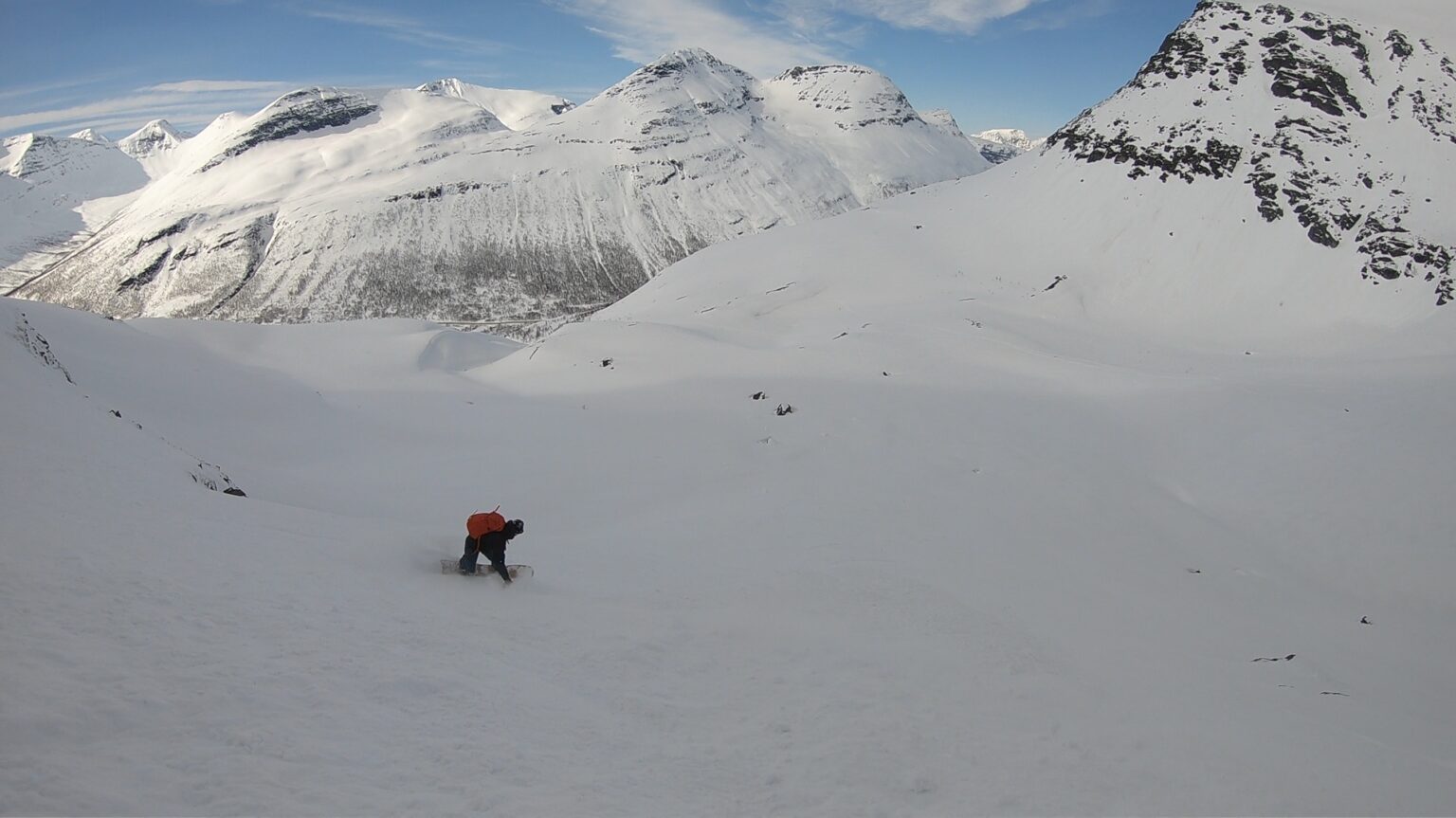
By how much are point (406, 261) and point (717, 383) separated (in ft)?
571

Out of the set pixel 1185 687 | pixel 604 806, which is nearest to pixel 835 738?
pixel 604 806

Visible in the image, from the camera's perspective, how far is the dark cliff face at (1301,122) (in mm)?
52469

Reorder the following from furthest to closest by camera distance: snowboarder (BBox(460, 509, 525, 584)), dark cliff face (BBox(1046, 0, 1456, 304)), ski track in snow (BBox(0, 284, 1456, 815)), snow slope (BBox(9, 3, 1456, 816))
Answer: dark cliff face (BBox(1046, 0, 1456, 304)) < snowboarder (BBox(460, 509, 525, 584)) < snow slope (BBox(9, 3, 1456, 816)) < ski track in snow (BBox(0, 284, 1456, 815))

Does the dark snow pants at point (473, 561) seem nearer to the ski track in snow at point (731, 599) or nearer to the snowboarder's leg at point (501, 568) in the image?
the snowboarder's leg at point (501, 568)

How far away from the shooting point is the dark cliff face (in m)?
52.5

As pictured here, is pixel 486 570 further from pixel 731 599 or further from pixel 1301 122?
pixel 1301 122

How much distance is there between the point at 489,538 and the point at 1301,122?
7788cm

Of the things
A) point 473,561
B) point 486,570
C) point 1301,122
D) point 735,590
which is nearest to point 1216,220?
point 1301,122

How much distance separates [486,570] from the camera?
43.8 ft

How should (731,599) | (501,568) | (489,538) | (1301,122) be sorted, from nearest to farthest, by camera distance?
(489,538) → (501,568) → (731,599) → (1301,122)

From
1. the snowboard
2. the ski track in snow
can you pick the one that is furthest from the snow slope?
the snowboard

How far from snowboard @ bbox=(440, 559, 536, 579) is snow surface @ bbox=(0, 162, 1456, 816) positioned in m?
0.55

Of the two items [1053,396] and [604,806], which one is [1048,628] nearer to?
[604,806]

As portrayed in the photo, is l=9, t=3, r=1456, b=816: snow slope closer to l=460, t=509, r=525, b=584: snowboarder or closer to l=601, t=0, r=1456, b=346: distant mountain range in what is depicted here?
l=460, t=509, r=525, b=584: snowboarder
